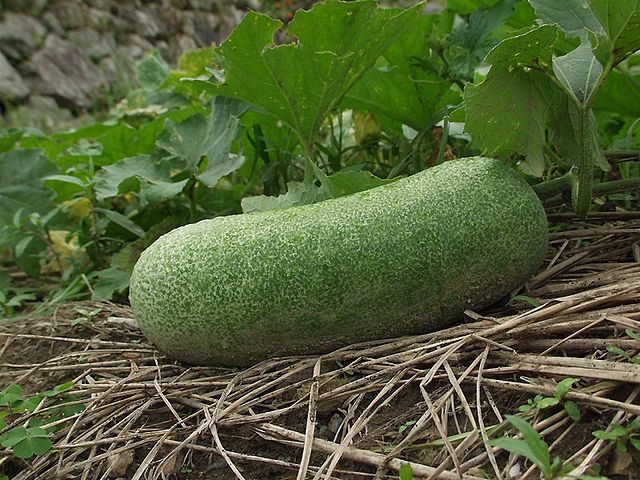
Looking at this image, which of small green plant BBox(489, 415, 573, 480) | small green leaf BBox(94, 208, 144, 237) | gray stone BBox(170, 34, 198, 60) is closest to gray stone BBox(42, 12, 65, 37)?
gray stone BBox(170, 34, 198, 60)

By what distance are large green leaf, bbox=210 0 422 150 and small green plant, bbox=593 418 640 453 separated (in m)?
1.15

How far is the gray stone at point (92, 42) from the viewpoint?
8.59 metres

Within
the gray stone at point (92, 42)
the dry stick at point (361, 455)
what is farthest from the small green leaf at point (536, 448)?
the gray stone at point (92, 42)

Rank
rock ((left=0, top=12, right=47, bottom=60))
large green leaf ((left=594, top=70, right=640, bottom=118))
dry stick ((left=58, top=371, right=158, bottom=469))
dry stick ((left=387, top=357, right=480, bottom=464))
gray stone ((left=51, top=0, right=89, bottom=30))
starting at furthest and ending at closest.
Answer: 1. gray stone ((left=51, top=0, right=89, bottom=30))
2. rock ((left=0, top=12, right=47, bottom=60))
3. large green leaf ((left=594, top=70, right=640, bottom=118))
4. dry stick ((left=58, top=371, right=158, bottom=469))
5. dry stick ((left=387, top=357, right=480, bottom=464))

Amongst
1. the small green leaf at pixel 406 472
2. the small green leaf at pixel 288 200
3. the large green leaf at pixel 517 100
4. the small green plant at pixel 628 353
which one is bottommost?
the small green leaf at pixel 406 472

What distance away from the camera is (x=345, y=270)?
151 cm

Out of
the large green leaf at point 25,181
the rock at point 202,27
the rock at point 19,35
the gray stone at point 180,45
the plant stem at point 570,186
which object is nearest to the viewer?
the plant stem at point 570,186

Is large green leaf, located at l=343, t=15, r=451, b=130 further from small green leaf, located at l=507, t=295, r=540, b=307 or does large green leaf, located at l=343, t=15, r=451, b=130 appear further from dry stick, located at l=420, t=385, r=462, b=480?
dry stick, located at l=420, t=385, r=462, b=480

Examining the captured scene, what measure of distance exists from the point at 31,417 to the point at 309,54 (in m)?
1.13

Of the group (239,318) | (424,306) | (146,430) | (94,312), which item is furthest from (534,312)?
Answer: (94,312)

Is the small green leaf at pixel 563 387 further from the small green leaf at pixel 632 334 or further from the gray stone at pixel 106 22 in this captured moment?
the gray stone at pixel 106 22

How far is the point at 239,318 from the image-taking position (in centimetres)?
153

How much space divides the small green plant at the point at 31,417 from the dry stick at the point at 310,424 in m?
0.53

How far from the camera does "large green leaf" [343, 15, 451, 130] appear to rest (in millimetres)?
2162
